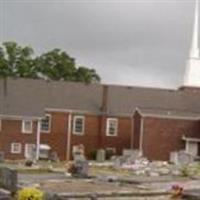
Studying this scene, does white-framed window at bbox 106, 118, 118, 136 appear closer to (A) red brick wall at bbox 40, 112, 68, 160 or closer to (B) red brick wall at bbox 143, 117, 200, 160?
(A) red brick wall at bbox 40, 112, 68, 160

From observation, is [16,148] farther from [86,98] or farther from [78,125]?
[86,98]

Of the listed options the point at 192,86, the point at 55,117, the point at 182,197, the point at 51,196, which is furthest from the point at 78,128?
the point at 51,196

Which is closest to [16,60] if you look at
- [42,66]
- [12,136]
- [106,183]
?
[42,66]

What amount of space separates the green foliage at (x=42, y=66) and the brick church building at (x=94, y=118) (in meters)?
15.0

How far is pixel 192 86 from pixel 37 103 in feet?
69.4

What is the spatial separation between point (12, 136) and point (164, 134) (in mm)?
14595

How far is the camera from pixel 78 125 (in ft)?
256

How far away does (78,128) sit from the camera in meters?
78.1

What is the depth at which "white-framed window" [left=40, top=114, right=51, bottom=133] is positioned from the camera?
75.9m

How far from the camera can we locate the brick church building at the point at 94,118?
72.1 metres

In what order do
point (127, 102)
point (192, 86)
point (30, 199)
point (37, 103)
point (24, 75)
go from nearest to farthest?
point (30, 199)
point (37, 103)
point (127, 102)
point (192, 86)
point (24, 75)

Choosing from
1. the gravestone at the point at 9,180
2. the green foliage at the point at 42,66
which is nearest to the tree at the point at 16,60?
the green foliage at the point at 42,66

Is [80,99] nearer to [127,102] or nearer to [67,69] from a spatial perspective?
[127,102]

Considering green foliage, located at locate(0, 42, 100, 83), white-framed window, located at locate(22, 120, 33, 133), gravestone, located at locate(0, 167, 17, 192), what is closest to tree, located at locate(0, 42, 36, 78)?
green foliage, located at locate(0, 42, 100, 83)
